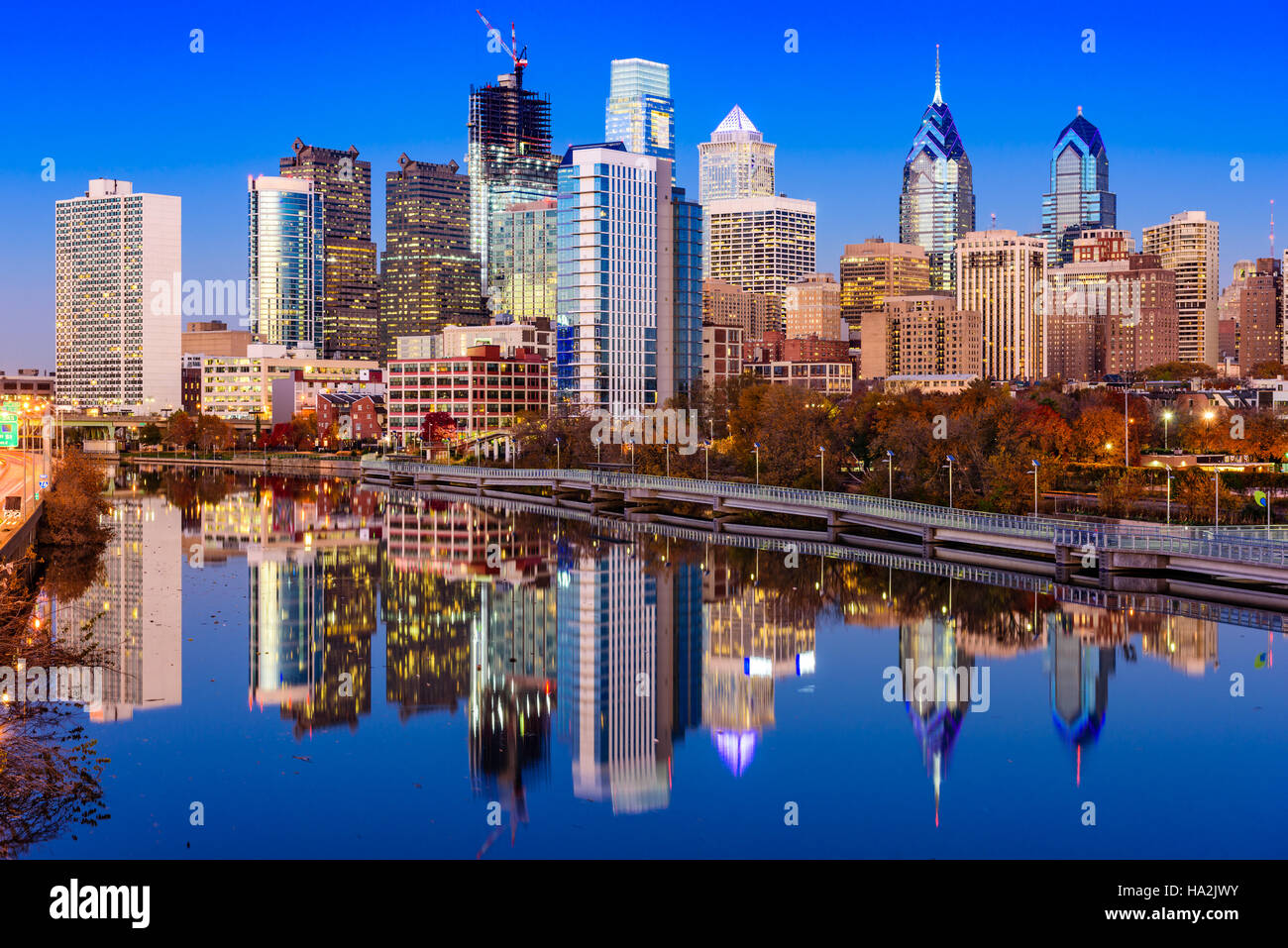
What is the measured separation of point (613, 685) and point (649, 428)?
93.9m

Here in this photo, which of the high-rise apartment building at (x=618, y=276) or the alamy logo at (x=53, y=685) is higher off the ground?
the high-rise apartment building at (x=618, y=276)

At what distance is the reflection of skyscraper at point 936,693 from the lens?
30.8 metres

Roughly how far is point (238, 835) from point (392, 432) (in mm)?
143209

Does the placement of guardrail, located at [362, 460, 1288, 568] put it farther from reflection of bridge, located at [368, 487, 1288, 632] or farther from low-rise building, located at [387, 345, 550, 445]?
low-rise building, located at [387, 345, 550, 445]

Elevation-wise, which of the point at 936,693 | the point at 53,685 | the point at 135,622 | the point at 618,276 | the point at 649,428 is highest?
the point at 618,276

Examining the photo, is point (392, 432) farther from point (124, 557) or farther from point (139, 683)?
point (139, 683)

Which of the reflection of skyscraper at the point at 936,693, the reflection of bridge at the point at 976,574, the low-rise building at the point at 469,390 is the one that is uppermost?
the low-rise building at the point at 469,390

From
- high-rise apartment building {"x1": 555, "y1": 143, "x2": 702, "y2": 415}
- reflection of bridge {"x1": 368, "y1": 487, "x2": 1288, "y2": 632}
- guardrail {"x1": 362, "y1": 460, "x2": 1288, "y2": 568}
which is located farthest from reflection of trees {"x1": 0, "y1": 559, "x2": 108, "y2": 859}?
high-rise apartment building {"x1": 555, "y1": 143, "x2": 702, "y2": 415}

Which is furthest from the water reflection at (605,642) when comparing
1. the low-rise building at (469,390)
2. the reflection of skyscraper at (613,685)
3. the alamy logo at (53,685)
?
the low-rise building at (469,390)

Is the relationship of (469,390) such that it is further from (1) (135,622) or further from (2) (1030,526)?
(1) (135,622)

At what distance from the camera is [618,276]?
541ft
